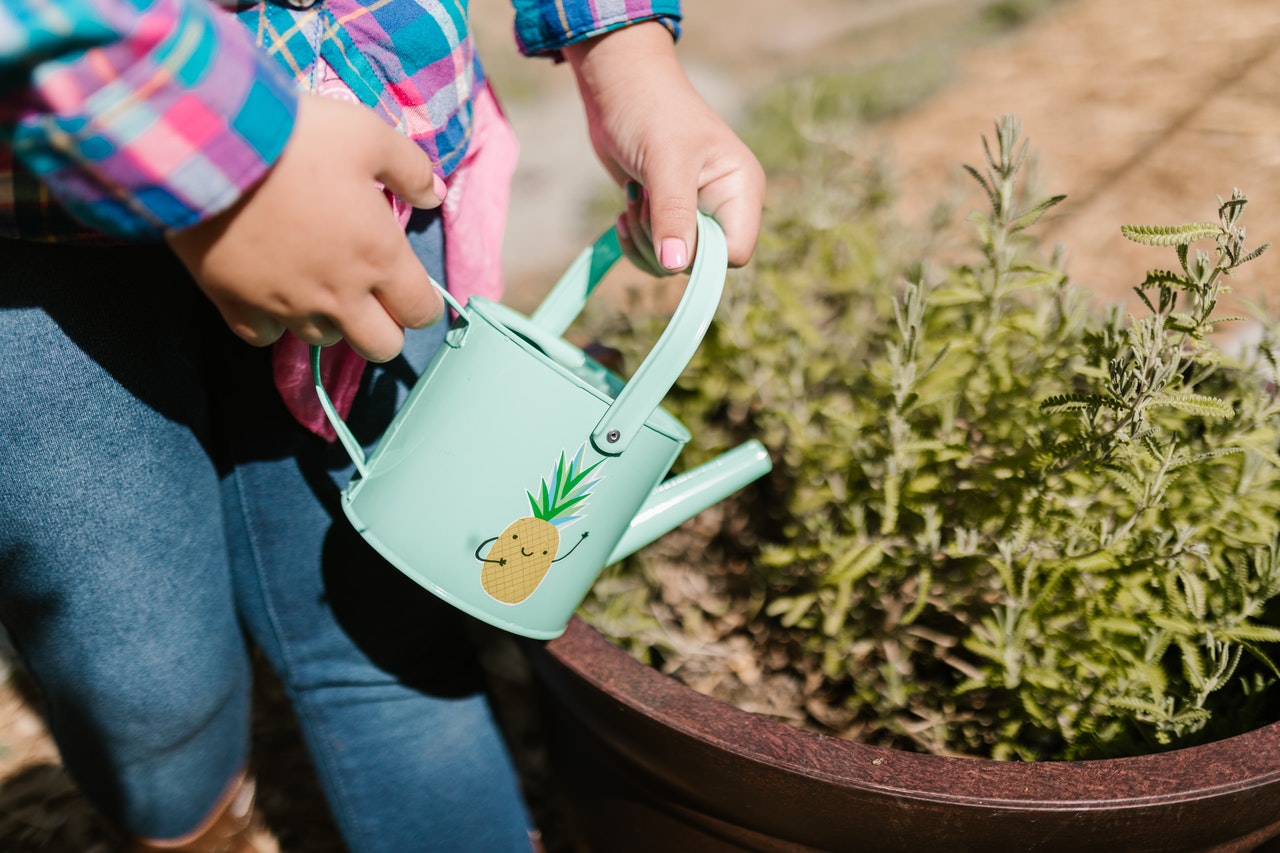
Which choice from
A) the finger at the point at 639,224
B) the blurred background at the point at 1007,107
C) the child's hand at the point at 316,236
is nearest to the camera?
the child's hand at the point at 316,236

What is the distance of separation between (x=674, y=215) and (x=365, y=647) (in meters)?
0.69

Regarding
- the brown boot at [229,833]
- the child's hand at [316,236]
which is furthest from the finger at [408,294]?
the brown boot at [229,833]

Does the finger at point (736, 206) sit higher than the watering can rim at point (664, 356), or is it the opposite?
the finger at point (736, 206)

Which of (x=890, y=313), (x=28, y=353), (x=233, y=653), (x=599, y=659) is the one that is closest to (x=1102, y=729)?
(x=599, y=659)

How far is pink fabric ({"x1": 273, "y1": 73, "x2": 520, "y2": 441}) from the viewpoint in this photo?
1.06 metres

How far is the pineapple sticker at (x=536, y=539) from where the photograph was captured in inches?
38.0

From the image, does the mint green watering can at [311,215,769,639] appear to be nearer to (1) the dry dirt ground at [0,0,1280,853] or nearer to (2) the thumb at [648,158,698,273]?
(2) the thumb at [648,158,698,273]

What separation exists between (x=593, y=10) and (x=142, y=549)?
776mm

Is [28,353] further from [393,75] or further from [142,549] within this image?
[393,75]

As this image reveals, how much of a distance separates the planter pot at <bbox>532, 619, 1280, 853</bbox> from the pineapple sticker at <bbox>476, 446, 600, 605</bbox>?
0.49 ft

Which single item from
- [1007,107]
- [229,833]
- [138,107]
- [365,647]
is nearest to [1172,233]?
[138,107]

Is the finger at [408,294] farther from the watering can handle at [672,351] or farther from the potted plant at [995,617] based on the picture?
the potted plant at [995,617]

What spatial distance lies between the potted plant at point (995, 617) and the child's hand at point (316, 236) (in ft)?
1.63

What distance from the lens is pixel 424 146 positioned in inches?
40.6
